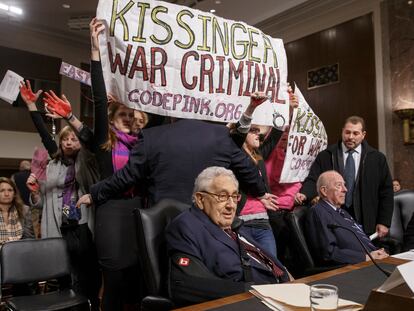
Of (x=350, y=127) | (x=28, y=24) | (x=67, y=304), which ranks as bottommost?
(x=67, y=304)

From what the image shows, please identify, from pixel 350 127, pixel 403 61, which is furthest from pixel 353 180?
pixel 403 61

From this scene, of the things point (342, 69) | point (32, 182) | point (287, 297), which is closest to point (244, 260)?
point (287, 297)

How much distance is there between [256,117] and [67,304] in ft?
5.16

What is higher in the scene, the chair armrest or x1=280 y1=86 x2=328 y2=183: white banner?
x1=280 y1=86 x2=328 y2=183: white banner

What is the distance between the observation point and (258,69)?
8.20 ft

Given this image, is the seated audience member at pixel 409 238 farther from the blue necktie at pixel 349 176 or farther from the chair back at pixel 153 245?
the chair back at pixel 153 245

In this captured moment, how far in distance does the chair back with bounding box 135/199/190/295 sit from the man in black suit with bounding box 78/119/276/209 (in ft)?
0.65

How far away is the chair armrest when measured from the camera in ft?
4.67

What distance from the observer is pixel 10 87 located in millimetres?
2629

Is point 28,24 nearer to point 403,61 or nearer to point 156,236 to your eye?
point 403,61

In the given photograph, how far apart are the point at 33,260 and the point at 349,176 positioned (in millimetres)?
2183

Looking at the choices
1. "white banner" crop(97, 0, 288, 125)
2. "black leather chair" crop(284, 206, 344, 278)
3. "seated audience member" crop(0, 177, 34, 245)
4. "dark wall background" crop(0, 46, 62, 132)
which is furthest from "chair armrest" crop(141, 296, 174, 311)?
"dark wall background" crop(0, 46, 62, 132)

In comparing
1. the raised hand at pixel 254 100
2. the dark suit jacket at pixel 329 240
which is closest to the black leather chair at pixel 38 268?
the dark suit jacket at pixel 329 240

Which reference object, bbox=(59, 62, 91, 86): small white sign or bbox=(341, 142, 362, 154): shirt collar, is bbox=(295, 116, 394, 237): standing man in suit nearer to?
bbox=(341, 142, 362, 154): shirt collar
